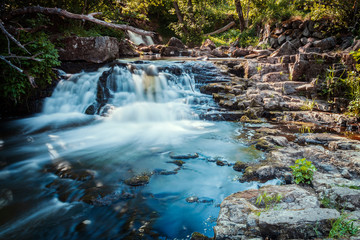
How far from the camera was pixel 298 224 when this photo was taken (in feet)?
6.37

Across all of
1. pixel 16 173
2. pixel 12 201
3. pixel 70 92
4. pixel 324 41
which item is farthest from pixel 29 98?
pixel 324 41

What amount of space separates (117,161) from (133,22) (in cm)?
2152

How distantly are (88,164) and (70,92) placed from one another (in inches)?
196

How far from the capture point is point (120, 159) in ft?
15.9

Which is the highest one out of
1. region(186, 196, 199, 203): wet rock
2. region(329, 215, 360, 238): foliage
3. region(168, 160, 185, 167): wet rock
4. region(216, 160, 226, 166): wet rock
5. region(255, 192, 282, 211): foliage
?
region(329, 215, 360, 238): foliage

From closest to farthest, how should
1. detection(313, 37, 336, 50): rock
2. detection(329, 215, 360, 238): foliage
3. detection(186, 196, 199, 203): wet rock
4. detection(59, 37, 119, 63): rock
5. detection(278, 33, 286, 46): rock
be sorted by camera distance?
detection(329, 215, 360, 238): foliage, detection(186, 196, 199, 203): wet rock, detection(59, 37, 119, 63): rock, detection(313, 37, 336, 50): rock, detection(278, 33, 286, 46): rock

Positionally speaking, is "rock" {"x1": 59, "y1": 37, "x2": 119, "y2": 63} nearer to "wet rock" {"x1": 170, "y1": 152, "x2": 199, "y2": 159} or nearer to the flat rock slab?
"wet rock" {"x1": 170, "y1": 152, "x2": 199, "y2": 159}

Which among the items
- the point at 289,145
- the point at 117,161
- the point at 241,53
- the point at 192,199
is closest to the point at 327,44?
the point at 241,53

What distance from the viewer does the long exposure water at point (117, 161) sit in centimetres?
286

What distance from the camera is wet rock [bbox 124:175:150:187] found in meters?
3.68

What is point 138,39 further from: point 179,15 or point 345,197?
point 345,197

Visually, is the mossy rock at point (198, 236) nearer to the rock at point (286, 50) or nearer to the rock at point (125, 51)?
the rock at point (286, 50)

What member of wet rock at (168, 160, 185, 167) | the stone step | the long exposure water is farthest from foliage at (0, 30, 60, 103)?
the stone step

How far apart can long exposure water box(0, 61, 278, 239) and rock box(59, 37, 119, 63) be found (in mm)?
957
